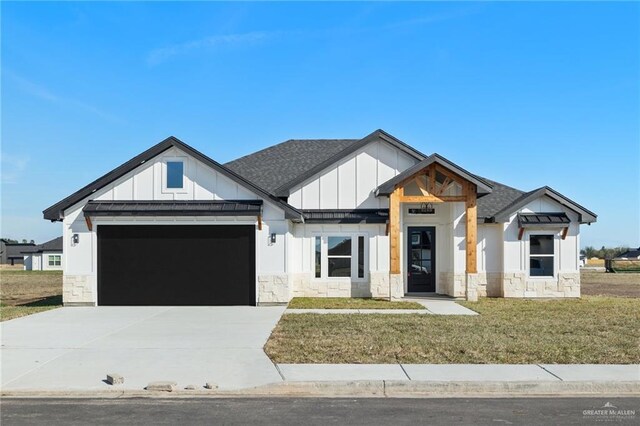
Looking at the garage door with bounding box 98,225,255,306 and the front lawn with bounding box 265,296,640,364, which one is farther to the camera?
the garage door with bounding box 98,225,255,306

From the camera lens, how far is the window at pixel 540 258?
20.5 m

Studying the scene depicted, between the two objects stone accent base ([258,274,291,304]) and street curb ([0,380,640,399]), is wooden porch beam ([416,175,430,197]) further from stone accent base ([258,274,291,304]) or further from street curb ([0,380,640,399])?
street curb ([0,380,640,399])

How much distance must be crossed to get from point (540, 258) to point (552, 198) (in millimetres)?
2210

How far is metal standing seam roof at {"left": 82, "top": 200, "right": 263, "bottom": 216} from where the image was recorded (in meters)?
17.4

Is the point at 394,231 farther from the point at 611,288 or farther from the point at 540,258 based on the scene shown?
the point at 611,288

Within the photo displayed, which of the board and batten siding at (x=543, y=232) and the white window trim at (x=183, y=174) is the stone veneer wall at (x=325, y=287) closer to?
the white window trim at (x=183, y=174)

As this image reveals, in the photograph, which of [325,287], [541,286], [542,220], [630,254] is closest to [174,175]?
[325,287]

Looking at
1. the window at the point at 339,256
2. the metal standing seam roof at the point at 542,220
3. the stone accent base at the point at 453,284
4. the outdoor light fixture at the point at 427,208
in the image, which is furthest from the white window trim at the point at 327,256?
the metal standing seam roof at the point at 542,220

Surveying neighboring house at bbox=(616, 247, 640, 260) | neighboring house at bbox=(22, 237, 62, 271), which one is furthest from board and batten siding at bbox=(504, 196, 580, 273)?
neighboring house at bbox=(616, 247, 640, 260)

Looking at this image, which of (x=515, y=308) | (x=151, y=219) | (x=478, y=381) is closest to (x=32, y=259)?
(x=151, y=219)

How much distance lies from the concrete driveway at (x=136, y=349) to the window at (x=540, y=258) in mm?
10106
